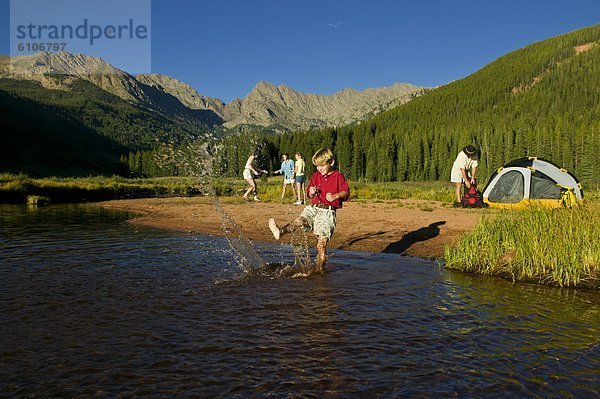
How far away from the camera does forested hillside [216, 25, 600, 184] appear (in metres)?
92.9

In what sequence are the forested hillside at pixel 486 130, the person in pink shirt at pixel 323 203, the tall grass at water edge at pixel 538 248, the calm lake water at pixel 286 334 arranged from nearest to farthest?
the calm lake water at pixel 286 334
the tall grass at water edge at pixel 538 248
the person in pink shirt at pixel 323 203
the forested hillside at pixel 486 130

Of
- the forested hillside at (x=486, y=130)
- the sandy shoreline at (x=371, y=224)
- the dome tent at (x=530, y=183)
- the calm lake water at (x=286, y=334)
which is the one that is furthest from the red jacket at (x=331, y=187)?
the forested hillside at (x=486, y=130)

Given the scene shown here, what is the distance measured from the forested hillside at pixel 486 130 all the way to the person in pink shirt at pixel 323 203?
8432cm

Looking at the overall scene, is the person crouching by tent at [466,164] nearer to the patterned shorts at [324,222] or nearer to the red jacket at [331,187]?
the red jacket at [331,187]

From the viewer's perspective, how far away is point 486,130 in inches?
4186

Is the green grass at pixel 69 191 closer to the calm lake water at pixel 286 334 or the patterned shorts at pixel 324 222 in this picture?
the calm lake water at pixel 286 334

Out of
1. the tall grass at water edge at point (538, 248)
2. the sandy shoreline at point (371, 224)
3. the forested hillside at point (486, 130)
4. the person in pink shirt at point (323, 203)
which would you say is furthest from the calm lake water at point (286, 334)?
the forested hillside at point (486, 130)

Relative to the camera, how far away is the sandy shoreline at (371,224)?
1154cm

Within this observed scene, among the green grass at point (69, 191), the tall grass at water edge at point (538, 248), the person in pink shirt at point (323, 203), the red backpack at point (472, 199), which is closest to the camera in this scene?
the tall grass at water edge at point (538, 248)

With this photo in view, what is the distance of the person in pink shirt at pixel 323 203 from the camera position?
8.15 metres

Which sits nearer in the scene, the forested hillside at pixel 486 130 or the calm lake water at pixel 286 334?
the calm lake water at pixel 286 334

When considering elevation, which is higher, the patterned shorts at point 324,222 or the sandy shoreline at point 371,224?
the patterned shorts at point 324,222

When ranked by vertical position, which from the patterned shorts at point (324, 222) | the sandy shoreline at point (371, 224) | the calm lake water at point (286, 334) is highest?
the patterned shorts at point (324, 222)

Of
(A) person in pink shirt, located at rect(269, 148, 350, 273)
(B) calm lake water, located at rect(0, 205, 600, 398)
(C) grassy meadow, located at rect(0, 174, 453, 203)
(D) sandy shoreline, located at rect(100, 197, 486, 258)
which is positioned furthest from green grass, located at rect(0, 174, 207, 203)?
(A) person in pink shirt, located at rect(269, 148, 350, 273)
